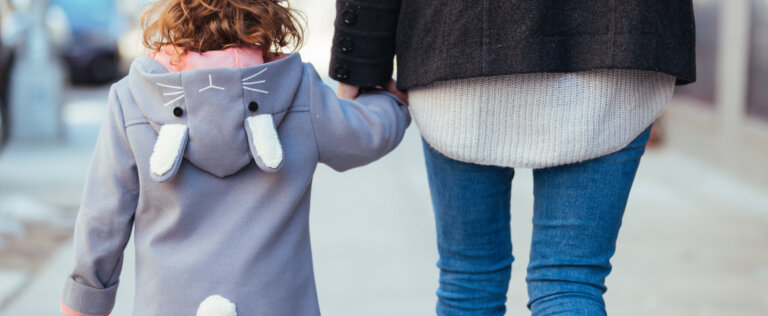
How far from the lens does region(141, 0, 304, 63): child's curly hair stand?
2.01 m

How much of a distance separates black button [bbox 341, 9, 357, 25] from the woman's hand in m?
0.16

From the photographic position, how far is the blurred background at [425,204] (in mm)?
4078

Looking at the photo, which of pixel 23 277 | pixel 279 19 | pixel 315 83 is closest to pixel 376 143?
pixel 315 83

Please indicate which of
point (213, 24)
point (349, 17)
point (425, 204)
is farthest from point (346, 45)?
point (425, 204)

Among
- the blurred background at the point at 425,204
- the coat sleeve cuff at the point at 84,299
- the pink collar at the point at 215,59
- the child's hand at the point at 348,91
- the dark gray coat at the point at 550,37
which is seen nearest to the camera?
the dark gray coat at the point at 550,37

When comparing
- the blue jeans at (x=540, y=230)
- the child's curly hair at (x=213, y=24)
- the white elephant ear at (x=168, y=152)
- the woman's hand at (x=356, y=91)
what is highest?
the child's curly hair at (x=213, y=24)

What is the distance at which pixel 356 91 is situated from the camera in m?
2.25

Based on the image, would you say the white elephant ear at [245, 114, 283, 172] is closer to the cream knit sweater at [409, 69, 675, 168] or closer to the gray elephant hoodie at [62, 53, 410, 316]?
the gray elephant hoodie at [62, 53, 410, 316]

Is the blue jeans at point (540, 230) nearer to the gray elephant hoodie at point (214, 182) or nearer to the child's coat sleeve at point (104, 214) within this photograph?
the gray elephant hoodie at point (214, 182)

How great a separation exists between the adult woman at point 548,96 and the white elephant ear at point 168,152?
454 millimetres

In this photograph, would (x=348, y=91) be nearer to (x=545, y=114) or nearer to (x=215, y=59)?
(x=215, y=59)

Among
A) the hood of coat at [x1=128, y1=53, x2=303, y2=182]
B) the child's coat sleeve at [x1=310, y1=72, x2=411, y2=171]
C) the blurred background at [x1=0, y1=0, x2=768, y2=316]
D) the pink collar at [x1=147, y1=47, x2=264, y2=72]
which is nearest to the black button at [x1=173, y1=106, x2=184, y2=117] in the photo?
the hood of coat at [x1=128, y1=53, x2=303, y2=182]

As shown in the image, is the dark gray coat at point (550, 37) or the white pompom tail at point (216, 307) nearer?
the dark gray coat at point (550, 37)

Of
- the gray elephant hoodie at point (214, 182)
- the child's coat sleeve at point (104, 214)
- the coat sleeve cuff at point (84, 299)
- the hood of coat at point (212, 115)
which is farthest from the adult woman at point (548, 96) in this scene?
the coat sleeve cuff at point (84, 299)
